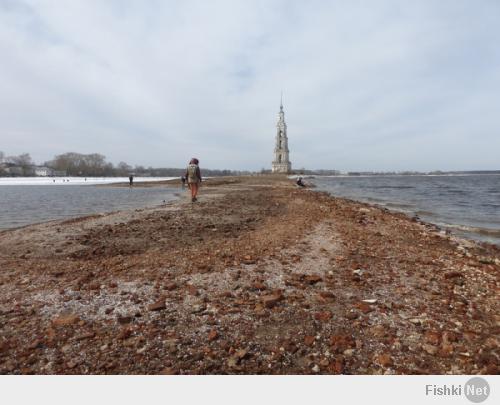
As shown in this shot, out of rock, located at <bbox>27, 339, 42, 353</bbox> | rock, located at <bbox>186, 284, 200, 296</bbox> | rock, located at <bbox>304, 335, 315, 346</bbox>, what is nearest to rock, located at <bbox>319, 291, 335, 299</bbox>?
rock, located at <bbox>304, 335, 315, 346</bbox>

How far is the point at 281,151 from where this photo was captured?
12825 cm

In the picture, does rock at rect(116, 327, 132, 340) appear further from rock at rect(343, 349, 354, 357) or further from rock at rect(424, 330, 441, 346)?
rock at rect(424, 330, 441, 346)

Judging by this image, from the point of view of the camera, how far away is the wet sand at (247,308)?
9.93ft

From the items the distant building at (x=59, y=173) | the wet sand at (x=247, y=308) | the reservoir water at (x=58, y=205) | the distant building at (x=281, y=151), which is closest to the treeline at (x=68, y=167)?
the distant building at (x=59, y=173)

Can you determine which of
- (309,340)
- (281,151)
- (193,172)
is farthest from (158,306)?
(281,151)

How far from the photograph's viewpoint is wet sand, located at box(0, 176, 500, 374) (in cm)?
303

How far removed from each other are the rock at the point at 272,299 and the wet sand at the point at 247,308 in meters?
0.03

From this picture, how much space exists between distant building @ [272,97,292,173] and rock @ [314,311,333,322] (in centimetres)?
12431

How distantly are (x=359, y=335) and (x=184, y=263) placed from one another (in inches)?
147

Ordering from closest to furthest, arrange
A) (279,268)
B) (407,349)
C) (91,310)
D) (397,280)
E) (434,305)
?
(407,349)
(91,310)
(434,305)
(397,280)
(279,268)

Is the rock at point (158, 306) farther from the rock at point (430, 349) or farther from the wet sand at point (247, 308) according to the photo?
the rock at point (430, 349)

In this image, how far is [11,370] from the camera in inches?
113

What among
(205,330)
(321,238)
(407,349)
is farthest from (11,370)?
(321,238)

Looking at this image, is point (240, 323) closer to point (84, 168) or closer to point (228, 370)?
point (228, 370)
